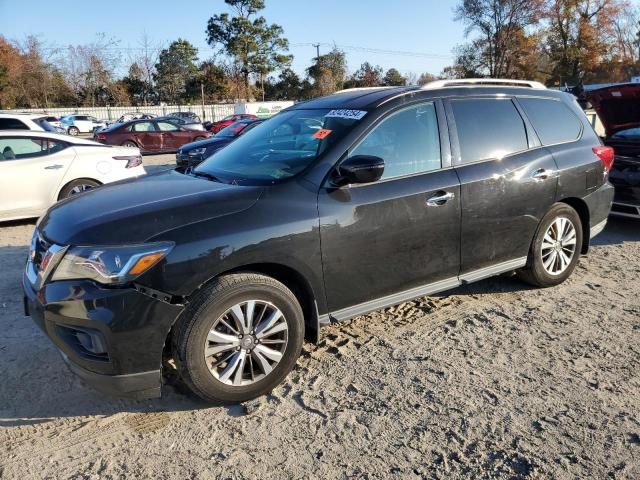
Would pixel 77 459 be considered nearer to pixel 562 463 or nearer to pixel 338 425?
pixel 338 425

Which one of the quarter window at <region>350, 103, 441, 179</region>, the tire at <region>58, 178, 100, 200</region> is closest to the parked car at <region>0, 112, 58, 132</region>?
the tire at <region>58, 178, 100, 200</region>

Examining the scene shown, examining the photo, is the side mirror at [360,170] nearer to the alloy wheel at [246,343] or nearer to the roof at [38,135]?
the alloy wheel at [246,343]

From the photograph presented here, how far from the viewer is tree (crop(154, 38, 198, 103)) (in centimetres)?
5950

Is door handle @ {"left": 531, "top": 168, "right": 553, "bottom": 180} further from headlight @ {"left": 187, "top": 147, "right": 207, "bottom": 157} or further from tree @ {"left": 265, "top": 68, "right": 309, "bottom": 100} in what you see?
tree @ {"left": 265, "top": 68, "right": 309, "bottom": 100}

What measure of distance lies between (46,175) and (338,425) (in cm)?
631

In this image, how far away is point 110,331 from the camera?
2.55 m

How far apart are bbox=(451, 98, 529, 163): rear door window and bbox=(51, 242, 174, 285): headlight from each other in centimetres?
236

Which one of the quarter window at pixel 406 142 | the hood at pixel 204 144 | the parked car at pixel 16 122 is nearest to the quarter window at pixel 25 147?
the parked car at pixel 16 122

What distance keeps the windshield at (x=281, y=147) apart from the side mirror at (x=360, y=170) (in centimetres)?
24

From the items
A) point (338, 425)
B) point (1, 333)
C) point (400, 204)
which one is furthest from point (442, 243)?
point (1, 333)

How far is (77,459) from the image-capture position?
255 centimetres

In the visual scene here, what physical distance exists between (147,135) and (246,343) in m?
18.2

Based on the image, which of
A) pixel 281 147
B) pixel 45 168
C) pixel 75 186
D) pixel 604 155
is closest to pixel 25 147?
pixel 45 168

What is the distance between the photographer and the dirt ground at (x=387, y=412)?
2.47 meters
